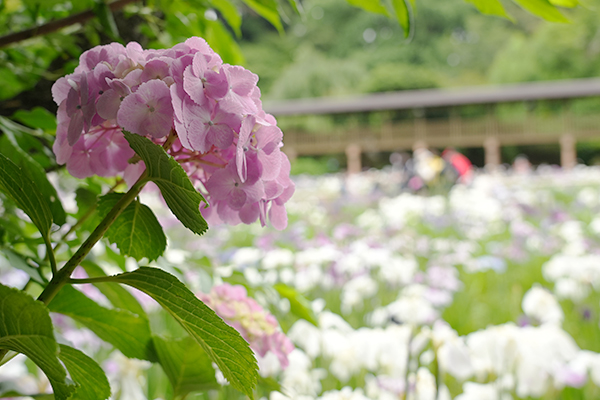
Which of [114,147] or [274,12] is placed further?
[274,12]

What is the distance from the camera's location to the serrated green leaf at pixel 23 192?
11.1 inches

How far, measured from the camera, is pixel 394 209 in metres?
3.36

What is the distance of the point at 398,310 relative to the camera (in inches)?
45.6

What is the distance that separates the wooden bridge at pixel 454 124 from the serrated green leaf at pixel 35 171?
14.1 metres

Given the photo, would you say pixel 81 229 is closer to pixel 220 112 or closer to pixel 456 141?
pixel 220 112

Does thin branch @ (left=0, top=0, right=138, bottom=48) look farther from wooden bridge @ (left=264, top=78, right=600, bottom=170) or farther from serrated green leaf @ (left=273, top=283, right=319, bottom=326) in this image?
wooden bridge @ (left=264, top=78, right=600, bottom=170)

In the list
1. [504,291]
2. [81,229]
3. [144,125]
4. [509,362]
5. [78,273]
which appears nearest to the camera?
[144,125]

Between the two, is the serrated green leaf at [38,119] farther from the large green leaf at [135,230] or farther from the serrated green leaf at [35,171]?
the large green leaf at [135,230]

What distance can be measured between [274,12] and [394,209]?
2.90 m

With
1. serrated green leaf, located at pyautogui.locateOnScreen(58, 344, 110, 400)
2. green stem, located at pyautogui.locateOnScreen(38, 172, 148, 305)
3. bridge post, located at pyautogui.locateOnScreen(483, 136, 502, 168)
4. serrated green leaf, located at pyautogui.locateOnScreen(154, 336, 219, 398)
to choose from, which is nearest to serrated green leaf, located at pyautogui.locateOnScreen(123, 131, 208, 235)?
green stem, located at pyautogui.locateOnScreen(38, 172, 148, 305)

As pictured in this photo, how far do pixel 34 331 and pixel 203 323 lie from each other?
9 cm

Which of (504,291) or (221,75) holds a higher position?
(221,75)

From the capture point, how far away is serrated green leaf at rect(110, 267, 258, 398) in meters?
0.29

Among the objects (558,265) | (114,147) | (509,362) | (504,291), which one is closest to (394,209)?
(504,291)
